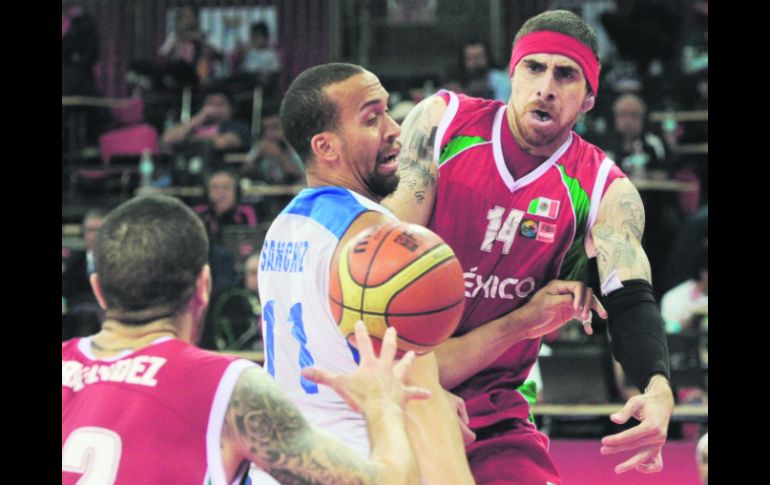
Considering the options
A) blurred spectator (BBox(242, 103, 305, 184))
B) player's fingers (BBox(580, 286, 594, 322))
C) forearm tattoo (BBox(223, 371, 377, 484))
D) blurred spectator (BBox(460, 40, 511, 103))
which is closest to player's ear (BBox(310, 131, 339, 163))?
forearm tattoo (BBox(223, 371, 377, 484))

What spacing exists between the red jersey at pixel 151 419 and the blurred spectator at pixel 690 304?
21.6 ft

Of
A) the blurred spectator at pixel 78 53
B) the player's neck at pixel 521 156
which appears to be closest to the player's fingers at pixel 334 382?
the player's neck at pixel 521 156

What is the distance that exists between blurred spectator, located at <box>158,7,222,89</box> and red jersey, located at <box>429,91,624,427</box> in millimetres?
9815

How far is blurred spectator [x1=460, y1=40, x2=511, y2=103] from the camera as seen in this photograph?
11.9 metres

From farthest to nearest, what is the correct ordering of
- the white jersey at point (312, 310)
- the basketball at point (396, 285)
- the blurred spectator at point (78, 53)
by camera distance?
the blurred spectator at point (78, 53) < the white jersey at point (312, 310) < the basketball at point (396, 285)

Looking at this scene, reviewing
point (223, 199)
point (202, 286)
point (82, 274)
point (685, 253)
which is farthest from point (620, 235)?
point (82, 274)

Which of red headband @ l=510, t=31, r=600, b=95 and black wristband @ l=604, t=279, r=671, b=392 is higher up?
red headband @ l=510, t=31, r=600, b=95

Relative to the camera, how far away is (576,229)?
4453 millimetres

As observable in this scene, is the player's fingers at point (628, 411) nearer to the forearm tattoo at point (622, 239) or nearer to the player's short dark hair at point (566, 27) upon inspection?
the forearm tattoo at point (622, 239)

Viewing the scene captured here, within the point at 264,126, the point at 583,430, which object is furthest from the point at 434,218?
the point at 264,126

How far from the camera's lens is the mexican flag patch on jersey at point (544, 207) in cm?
442

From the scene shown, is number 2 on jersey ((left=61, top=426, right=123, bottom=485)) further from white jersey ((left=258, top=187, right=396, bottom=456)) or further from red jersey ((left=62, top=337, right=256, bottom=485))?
white jersey ((left=258, top=187, right=396, bottom=456))

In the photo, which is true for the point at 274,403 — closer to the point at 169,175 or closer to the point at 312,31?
the point at 169,175

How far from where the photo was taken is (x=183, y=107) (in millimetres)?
13930
